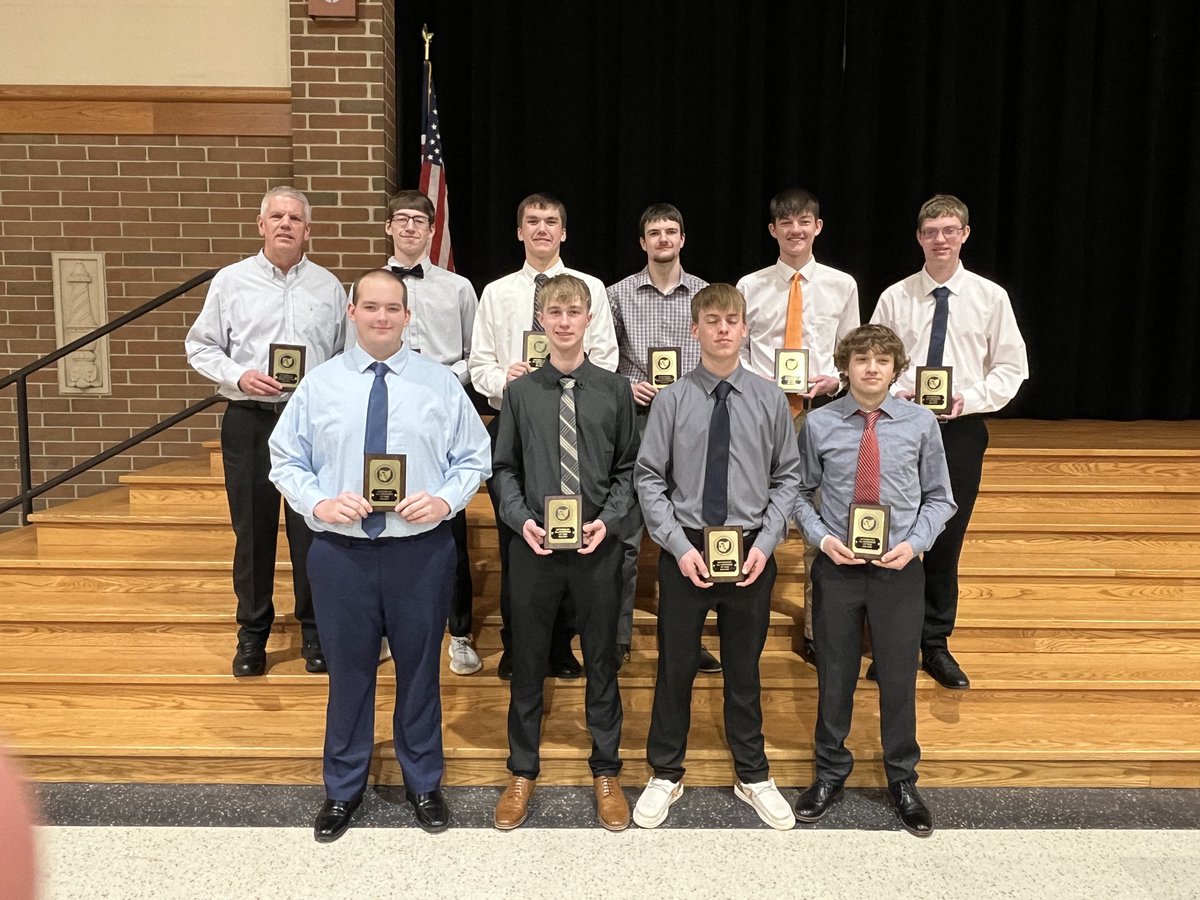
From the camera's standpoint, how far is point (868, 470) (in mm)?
2986

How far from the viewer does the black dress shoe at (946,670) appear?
11.6ft

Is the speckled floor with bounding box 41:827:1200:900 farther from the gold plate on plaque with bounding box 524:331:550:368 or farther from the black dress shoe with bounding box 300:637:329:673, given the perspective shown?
the gold plate on plaque with bounding box 524:331:550:368

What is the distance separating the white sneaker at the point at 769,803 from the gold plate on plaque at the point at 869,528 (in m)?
0.92

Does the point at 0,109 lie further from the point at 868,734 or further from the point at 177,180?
the point at 868,734

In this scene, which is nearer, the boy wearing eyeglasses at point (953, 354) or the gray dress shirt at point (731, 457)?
the gray dress shirt at point (731, 457)

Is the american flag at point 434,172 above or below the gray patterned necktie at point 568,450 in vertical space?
above

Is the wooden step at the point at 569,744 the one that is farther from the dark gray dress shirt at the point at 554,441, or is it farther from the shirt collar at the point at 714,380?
the shirt collar at the point at 714,380

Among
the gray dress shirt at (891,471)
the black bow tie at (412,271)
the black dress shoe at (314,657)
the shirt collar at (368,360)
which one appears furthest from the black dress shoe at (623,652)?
the black bow tie at (412,271)

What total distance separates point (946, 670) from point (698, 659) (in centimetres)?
118

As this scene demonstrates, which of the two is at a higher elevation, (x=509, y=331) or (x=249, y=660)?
(x=509, y=331)

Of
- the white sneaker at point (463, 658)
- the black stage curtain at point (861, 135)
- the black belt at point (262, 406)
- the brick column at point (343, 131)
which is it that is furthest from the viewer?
the black stage curtain at point (861, 135)

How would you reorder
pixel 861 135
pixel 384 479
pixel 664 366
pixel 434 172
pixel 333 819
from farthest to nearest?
pixel 861 135 < pixel 434 172 < pixel 664 366 < pixel 333 819 < pixel 384 479

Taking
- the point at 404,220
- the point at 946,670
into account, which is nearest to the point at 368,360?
the point at 404,220

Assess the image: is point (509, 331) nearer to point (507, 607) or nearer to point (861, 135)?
point (507, 607)
